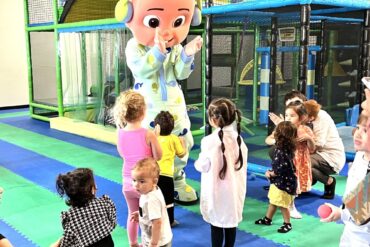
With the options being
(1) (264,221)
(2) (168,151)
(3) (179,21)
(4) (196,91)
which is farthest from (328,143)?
(4) (196,91)

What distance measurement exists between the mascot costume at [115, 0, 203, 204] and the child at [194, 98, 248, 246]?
1078 mm

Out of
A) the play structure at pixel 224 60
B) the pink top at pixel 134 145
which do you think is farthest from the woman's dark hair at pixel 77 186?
the play structure at pixel 224 60

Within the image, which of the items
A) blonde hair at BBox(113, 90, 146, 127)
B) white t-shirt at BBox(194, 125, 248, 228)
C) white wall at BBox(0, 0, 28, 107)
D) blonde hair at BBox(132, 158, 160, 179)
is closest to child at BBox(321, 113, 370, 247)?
white t-shirt at BBox(194, 125, 248, 228)

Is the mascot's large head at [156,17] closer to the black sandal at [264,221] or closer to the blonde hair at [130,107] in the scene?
the blonde hair at [130,107]

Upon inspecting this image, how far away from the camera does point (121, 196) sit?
4219mm

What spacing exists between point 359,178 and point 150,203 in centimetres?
111

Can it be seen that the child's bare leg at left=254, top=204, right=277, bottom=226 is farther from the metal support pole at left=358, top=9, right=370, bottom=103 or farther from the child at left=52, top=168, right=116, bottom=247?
the metal support pole at left=358, top=9, right=370, bottom=103

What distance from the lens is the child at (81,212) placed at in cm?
215

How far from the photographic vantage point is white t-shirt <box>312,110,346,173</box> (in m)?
3.82

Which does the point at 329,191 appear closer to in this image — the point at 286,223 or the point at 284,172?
the point at 286,223

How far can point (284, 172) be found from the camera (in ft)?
10.8

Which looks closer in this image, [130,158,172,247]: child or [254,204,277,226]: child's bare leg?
[130,158,172,247]: child

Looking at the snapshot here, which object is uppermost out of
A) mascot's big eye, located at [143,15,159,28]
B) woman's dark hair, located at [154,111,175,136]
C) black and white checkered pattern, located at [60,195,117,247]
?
mascot's big eye, located at [143,15,159,28]

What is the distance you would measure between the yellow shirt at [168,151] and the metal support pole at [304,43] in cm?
142
